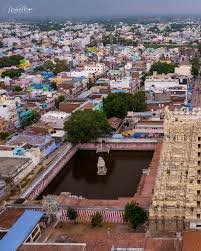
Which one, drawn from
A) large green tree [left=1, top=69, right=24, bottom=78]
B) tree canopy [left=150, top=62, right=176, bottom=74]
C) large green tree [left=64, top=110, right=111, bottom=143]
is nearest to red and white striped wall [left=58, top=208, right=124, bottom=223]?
large green tree [left=64, top=110, right=111, bottom=143]

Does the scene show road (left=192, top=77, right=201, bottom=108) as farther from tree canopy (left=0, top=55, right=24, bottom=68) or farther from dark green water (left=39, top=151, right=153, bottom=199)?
tree canopy (left=0, top=55, right=24, bottom=68)

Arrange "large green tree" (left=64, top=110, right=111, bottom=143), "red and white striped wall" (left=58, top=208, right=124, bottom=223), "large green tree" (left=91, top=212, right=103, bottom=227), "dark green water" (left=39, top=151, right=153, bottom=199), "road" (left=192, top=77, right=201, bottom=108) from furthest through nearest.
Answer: "road" (left=192, top=77, right=201, bottom=108)
"large green tree" (left=64, top=110, right=111, bottom=143)
"dark green water" (left=39, top=151, right=153, bottom=199)
"red and white striped wall" (left=58, top=208, right=124, bottom=223)
"large green tree" (left=91, top=212, right=103, bottom=227)

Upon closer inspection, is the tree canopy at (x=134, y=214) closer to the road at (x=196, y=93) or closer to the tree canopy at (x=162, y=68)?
the road at (x=196, y=93)

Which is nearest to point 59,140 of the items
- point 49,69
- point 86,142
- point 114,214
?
point 86,142

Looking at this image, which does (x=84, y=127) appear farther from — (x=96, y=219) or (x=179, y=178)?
(x=179, y=178)

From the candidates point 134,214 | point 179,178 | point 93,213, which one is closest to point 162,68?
point 179,178

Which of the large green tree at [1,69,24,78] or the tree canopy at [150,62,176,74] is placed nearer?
the tree canopy at [150,62,176,74]

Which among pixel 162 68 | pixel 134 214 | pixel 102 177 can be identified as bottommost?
pixel 102 177
